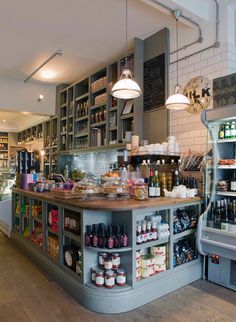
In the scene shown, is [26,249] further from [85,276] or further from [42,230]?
[85,276]

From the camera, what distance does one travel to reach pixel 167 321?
2.22m

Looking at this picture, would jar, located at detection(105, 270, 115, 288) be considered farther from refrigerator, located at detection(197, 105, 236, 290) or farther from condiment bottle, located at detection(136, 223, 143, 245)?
refrigerator, located at detection(197, 105, 236, 290)

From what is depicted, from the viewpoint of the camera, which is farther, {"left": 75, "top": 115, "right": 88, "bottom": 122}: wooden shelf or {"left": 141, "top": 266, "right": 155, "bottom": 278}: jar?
{"left": 75, "top": 115, "right": 88, "bottom": 122}: wooden shelf

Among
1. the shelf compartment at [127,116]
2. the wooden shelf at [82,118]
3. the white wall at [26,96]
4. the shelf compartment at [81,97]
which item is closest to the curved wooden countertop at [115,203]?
the shelf compartment at [127,116]

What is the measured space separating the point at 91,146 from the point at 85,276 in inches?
132

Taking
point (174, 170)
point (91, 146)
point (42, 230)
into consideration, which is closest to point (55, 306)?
point (42, 230)

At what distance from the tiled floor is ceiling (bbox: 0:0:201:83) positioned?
3.42 meters

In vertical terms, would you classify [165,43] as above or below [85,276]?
above

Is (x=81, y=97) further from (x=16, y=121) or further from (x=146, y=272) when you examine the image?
(x=16, y=121)

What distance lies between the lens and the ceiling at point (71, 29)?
3475mm

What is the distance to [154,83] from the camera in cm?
422

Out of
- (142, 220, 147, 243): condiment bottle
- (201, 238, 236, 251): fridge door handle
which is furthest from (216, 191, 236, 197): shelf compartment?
(142, 220, 147, 243): condiment bottle

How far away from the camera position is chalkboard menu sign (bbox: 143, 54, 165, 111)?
410 centimetres

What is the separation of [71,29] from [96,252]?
329 cm
